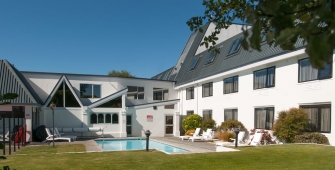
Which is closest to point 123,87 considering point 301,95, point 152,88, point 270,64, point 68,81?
point 152,88

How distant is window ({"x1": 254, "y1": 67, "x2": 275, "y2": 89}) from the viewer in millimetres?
17000

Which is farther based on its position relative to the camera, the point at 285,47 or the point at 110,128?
the point at 110,128

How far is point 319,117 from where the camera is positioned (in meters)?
13.7

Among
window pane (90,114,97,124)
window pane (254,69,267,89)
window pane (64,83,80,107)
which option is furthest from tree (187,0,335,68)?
window pane (90,114,97,124)

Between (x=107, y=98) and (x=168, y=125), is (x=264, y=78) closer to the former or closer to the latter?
(x=168, y=125)

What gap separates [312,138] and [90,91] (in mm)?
19869

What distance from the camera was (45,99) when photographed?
25.6 metres

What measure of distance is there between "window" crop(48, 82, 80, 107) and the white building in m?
0.08

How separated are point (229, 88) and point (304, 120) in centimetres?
771

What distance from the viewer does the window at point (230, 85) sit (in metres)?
20.6

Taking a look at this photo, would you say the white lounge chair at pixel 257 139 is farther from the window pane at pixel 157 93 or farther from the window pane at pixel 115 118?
the window pane at pixel 157 93

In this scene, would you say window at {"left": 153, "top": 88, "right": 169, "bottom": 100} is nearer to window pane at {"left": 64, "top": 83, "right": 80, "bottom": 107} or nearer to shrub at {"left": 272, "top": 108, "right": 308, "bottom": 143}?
window pane at {"left": 64, "top": 83, "right": 80, "bottom": 107}

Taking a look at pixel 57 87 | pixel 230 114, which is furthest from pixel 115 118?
pixel 230 114

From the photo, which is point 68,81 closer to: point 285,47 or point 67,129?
point 67,129
